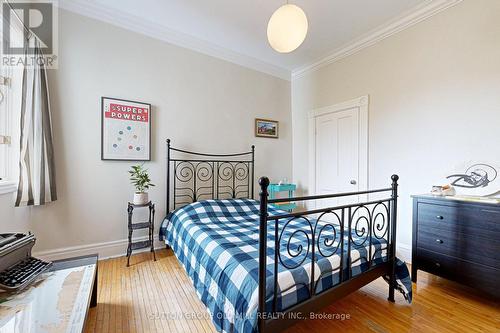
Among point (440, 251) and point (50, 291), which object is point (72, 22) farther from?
point (440, 251)

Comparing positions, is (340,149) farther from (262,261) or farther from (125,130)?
(125,130)

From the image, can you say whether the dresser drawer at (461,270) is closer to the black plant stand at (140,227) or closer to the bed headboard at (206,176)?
the bed headboard at (206,176)

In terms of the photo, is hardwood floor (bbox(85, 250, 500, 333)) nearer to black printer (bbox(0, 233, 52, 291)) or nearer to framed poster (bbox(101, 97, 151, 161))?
black printer (bbox(0, 233, 52, 291))

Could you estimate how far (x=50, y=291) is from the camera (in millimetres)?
1207

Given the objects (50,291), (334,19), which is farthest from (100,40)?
(334,19)

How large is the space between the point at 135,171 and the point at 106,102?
835 millimetres

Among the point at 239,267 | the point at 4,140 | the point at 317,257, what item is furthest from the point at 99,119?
the point at 317,257

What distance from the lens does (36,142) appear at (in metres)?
2.04

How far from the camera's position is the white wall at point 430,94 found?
2.01 meters

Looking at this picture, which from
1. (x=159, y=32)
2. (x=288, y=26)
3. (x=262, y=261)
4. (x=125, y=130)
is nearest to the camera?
(x=262, y=261)

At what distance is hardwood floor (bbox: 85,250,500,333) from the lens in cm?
151

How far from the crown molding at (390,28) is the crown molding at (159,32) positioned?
942 millimetres

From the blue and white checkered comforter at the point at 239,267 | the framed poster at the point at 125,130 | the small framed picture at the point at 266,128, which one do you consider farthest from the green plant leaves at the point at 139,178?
the small framed picture at the point at 266,128

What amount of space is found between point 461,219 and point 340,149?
1.62 m
